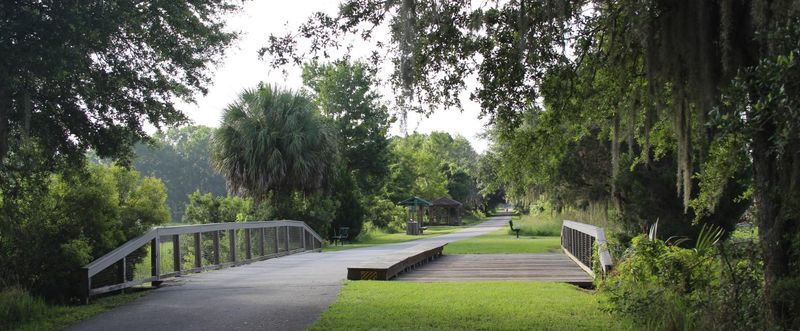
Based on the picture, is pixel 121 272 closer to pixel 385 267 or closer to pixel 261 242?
pixel 385 267

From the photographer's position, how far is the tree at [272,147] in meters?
25.6

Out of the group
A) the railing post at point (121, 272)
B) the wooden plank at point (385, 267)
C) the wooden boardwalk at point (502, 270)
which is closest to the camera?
the railing post at point (121, 272)

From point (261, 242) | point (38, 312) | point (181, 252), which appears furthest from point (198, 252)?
point (38, 312)

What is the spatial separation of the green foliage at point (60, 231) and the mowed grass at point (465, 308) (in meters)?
3.53

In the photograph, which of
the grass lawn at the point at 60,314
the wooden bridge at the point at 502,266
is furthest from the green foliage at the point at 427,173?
the grass lawn at the point at 60,314

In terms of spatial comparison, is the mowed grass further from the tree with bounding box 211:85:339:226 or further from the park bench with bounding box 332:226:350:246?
the park bench with bounding box 332:226:350:246

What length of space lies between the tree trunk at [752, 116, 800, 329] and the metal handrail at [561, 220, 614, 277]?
14.4ft

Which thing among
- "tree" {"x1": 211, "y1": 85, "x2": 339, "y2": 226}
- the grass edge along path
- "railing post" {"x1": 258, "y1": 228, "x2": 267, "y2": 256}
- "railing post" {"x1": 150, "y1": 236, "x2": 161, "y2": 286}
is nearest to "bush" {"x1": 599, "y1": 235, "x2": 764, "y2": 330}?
"railing post" {"x1": 150, "y1": 236, "x2": 161, "y2": 286}

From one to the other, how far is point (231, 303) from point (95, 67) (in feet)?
15.3

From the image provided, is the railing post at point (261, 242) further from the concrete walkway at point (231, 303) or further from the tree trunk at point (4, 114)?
the tree trunk at point (4, 114)

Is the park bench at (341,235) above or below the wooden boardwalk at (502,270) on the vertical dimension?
above

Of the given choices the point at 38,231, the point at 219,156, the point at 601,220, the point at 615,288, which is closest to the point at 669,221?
the point at 601,220

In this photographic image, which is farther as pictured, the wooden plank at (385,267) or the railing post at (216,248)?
the railing post at (216,248)

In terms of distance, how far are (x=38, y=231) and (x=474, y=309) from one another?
19.2 feet
